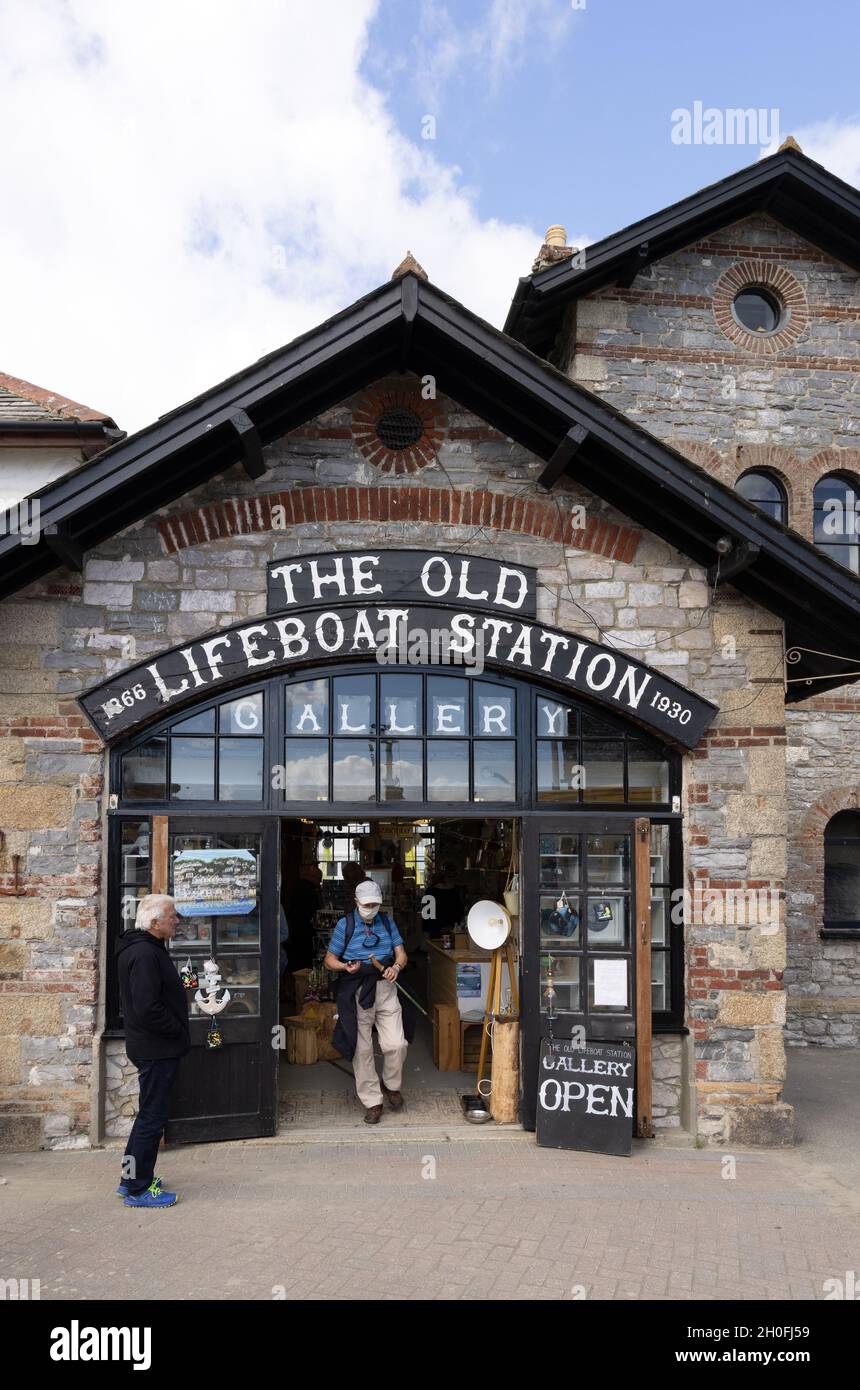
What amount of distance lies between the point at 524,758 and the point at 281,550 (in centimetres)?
228

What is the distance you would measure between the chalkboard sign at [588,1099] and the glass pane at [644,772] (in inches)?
69.9

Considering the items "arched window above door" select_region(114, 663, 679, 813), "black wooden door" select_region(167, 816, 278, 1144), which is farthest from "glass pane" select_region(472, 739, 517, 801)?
"black wooden door" select_region(167, 816, 278, 1144)

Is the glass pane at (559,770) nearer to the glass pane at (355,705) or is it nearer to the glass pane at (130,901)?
the glass pane at (355,705)

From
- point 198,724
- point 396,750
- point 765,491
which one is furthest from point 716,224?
point 198,724

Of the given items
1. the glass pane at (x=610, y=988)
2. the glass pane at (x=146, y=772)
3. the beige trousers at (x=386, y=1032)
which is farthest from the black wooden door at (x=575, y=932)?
the glass pane at (x=146, y=772)

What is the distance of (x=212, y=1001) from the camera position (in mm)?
6719

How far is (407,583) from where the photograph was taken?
6961 mm

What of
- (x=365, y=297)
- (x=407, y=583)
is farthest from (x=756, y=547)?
(x=365, y=297)

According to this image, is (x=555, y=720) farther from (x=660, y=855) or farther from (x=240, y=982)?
(x=240, y=982)

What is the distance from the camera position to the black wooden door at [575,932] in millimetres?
6957

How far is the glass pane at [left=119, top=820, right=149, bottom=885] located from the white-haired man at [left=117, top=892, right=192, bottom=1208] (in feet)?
3.39

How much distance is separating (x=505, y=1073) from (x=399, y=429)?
477cm

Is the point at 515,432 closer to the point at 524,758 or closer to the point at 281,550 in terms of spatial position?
the point at 281,550

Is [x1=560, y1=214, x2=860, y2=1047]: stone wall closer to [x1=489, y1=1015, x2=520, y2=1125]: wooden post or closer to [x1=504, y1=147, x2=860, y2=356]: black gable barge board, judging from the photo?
[x1=504, y1=147, x2=860, y2=356]: black gable barge board
